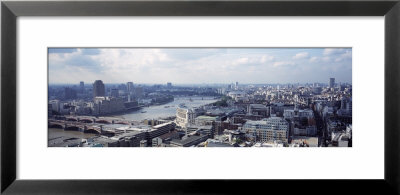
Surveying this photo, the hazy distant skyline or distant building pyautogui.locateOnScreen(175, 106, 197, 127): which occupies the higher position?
the hazy distant skyline

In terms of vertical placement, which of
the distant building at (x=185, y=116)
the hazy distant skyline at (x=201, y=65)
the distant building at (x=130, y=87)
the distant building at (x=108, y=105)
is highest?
the hazy distant skyline at (x=201, y=65)

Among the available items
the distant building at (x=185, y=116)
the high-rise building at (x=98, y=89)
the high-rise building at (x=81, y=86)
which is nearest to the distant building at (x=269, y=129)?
the distant building at (x=185, y=116)

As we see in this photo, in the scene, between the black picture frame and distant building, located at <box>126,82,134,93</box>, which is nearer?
the black picture frame

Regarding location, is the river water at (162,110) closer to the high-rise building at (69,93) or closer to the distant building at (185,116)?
the distant building at (185,116)

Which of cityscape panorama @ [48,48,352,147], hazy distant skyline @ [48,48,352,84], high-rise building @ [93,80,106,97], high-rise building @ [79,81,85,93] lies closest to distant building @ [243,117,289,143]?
cityscape panorama @ [48,48,352,147]

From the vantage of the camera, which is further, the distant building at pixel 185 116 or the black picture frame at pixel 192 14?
the distant building at pixel 185 116

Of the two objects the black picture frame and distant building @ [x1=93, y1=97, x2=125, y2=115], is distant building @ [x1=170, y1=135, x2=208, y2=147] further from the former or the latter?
distant building @ [x1=93, y1=97, x2=125, y2=115]

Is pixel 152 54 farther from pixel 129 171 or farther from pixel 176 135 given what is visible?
pixel 129 171

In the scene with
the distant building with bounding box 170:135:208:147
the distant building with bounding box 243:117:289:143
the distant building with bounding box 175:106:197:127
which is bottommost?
the distant building with bounding box 170:135:208:147

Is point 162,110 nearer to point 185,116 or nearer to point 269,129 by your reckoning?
point 185,116
